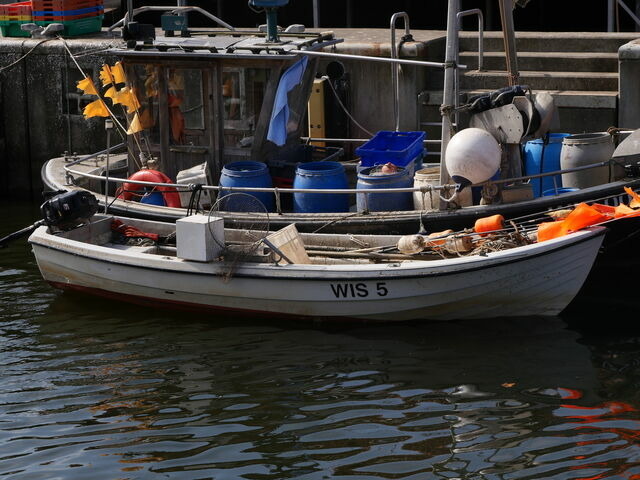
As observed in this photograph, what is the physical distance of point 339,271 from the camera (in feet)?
33.1

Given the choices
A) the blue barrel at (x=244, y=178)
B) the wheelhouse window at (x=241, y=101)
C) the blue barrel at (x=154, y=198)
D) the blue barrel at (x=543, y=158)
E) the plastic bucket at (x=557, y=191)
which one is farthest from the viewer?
the blue barrel at (x=154, y=198)

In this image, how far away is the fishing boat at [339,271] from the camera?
988 cm

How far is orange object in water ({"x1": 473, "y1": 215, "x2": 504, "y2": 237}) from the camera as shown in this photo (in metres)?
10.1

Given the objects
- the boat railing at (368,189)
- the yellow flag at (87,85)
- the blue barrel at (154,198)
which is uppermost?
the yellow flag at (87,85)

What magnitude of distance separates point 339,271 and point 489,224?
4.59 ft

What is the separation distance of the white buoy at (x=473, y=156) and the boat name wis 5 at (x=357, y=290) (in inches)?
48.1

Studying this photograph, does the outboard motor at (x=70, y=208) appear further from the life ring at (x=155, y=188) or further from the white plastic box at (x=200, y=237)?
the white plastic box at (x=200, y=237)

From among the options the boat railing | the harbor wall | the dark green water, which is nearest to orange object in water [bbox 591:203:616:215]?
the boat railing

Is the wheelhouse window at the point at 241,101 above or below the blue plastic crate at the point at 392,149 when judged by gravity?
above

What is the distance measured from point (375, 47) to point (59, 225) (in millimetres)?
4944

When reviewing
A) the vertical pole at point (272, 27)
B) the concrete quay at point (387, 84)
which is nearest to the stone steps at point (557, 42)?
the concrete quay at point (387, 84)

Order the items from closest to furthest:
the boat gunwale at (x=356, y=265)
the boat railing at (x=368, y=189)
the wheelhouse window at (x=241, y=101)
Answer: the boat gunwale at (x=356, y=265)
the boat railing at (x=368, y=189)
the wheelhouse window at (x=241, y=101)

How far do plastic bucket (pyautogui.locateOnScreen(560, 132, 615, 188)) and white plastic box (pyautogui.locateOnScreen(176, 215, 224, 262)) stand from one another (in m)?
3.25

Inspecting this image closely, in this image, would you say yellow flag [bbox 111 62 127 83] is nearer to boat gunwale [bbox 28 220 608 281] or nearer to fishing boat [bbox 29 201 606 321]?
fishing boat [bbox 29 201 606 321]
